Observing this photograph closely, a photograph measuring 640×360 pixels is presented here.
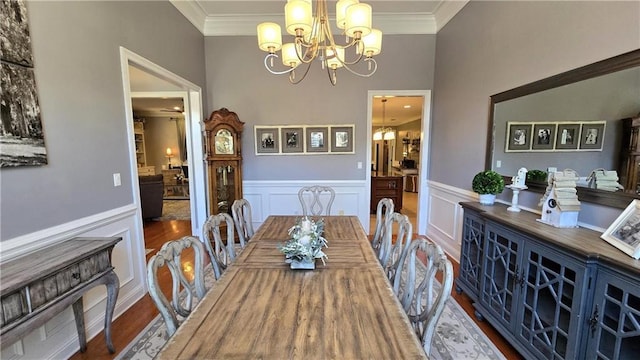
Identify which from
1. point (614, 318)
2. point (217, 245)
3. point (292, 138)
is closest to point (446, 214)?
point (614, 318)

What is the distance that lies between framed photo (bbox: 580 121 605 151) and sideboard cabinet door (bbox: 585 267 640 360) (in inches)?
34.4

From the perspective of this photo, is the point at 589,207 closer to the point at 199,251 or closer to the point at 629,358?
the point at 629,358

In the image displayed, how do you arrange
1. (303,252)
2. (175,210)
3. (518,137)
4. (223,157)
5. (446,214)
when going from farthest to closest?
(175,210), (223,157), (446,214), (518,137), (303,252)

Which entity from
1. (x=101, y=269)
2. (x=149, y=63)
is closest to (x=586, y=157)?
(x=101, y=269)

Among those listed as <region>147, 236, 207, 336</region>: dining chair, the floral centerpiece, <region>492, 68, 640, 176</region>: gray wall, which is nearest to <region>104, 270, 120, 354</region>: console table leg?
<region>147, 236, 207, 336</region>: dining chair

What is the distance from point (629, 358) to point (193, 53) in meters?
4.65

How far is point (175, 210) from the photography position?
20.0ft

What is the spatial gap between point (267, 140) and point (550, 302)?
3585mm

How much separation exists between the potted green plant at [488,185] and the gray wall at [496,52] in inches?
18.9

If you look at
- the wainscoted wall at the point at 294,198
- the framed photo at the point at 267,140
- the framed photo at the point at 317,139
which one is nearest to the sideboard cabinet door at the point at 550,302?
the wainscoted wall at the point at 294,198

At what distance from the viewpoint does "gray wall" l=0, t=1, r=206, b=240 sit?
1.59 meters

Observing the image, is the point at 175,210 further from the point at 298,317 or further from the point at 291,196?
the point at 298,317

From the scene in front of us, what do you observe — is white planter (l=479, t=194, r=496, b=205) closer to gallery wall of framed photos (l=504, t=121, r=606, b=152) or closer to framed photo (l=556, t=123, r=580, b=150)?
gallery wall of framed photos (l=504, t=121, r=606, b=152)

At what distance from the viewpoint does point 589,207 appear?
172 centimetres
